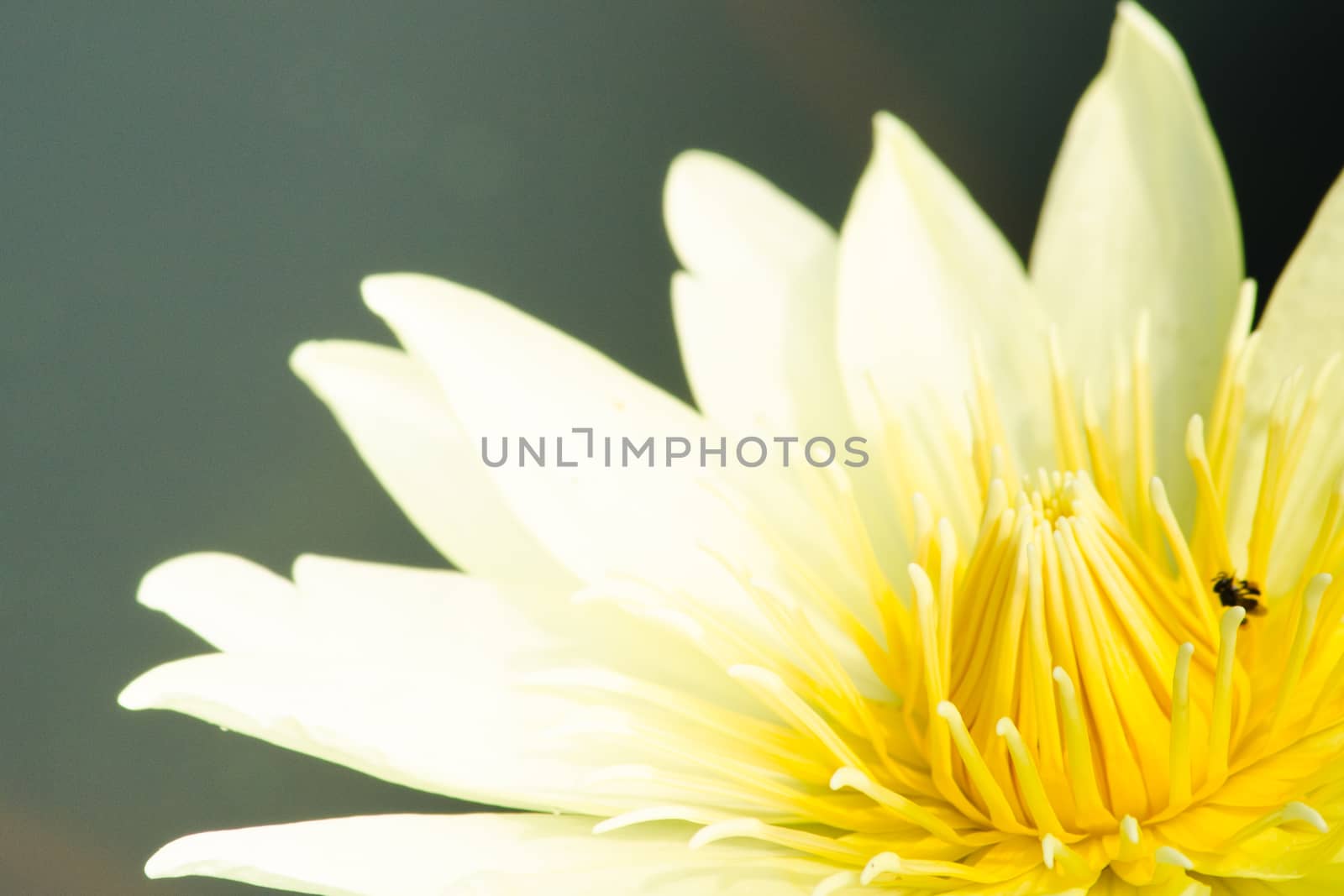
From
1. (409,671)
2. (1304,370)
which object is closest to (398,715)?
(409,671)

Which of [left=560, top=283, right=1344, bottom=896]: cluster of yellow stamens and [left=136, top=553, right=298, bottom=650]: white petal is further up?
[left=136, top=553, right=298, bottom=650]: white petal

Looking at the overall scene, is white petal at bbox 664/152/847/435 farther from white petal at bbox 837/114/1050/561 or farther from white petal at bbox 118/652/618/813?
white petal at bbox 118/652/618/813

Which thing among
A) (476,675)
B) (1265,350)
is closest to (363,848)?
(476,675)

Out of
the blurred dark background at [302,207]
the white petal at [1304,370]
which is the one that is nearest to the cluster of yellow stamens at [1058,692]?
the white petal at [1304,370]

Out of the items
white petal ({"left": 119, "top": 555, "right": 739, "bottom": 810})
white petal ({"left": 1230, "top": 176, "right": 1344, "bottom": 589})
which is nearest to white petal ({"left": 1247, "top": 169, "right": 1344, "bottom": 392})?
white petal ({"left": 1230, "top": 176, "right": 1344, "bottom": 589})

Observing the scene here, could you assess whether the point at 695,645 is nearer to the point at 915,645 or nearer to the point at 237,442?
the point at 915,645

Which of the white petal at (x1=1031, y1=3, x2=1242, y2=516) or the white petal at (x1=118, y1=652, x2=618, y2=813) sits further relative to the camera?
the white petal at (x1=1031, y1=3, x2=1242, y2=516)

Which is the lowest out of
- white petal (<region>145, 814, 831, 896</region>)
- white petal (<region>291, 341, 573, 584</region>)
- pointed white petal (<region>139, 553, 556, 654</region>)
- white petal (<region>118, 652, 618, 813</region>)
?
white petal (<region>145, 814, 831, 896</region>)
